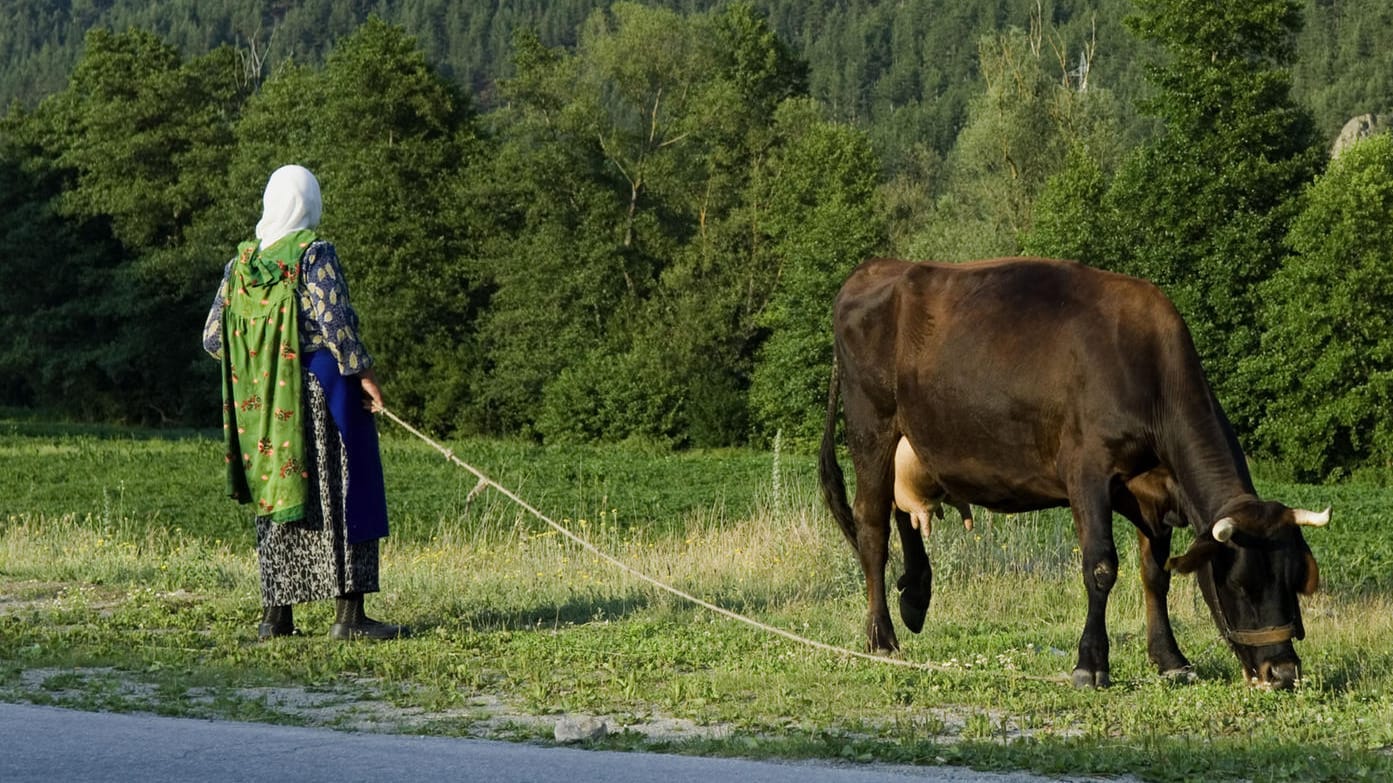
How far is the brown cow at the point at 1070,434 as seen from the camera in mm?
8211

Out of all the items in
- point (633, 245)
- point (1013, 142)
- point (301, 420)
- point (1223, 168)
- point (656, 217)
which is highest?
point (1013, 142)

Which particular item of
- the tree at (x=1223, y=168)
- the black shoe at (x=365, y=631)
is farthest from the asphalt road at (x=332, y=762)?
the tree at (x=1223, y=168)


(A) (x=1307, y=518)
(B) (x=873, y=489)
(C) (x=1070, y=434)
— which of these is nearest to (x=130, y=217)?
(B) (x=873, y=489)

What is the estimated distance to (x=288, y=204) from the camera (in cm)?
991

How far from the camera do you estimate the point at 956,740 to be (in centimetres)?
702

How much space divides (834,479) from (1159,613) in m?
2.64

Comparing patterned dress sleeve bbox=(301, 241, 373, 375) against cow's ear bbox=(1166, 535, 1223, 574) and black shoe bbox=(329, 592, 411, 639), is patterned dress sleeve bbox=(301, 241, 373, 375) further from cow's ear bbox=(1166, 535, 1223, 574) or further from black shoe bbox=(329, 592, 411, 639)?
cow's ear bbox=(1166, 535, 1223, 574)

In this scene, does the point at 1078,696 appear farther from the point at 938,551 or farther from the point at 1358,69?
the point at 1358,69

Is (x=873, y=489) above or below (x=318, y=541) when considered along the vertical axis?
above

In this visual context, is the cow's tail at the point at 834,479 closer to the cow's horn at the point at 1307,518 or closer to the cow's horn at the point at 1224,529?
the cow's horn at the point at 1224,529

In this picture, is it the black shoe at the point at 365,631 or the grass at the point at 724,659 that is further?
the black shoe at the point at 365,631

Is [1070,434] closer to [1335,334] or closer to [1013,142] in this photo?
[1335,334]

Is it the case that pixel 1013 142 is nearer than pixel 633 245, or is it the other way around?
pixel 1013 142

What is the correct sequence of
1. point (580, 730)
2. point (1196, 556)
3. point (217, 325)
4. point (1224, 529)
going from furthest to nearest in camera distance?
point (217, 325) → point (1196, 556) → point (1224, 529) → point (580, 730)
